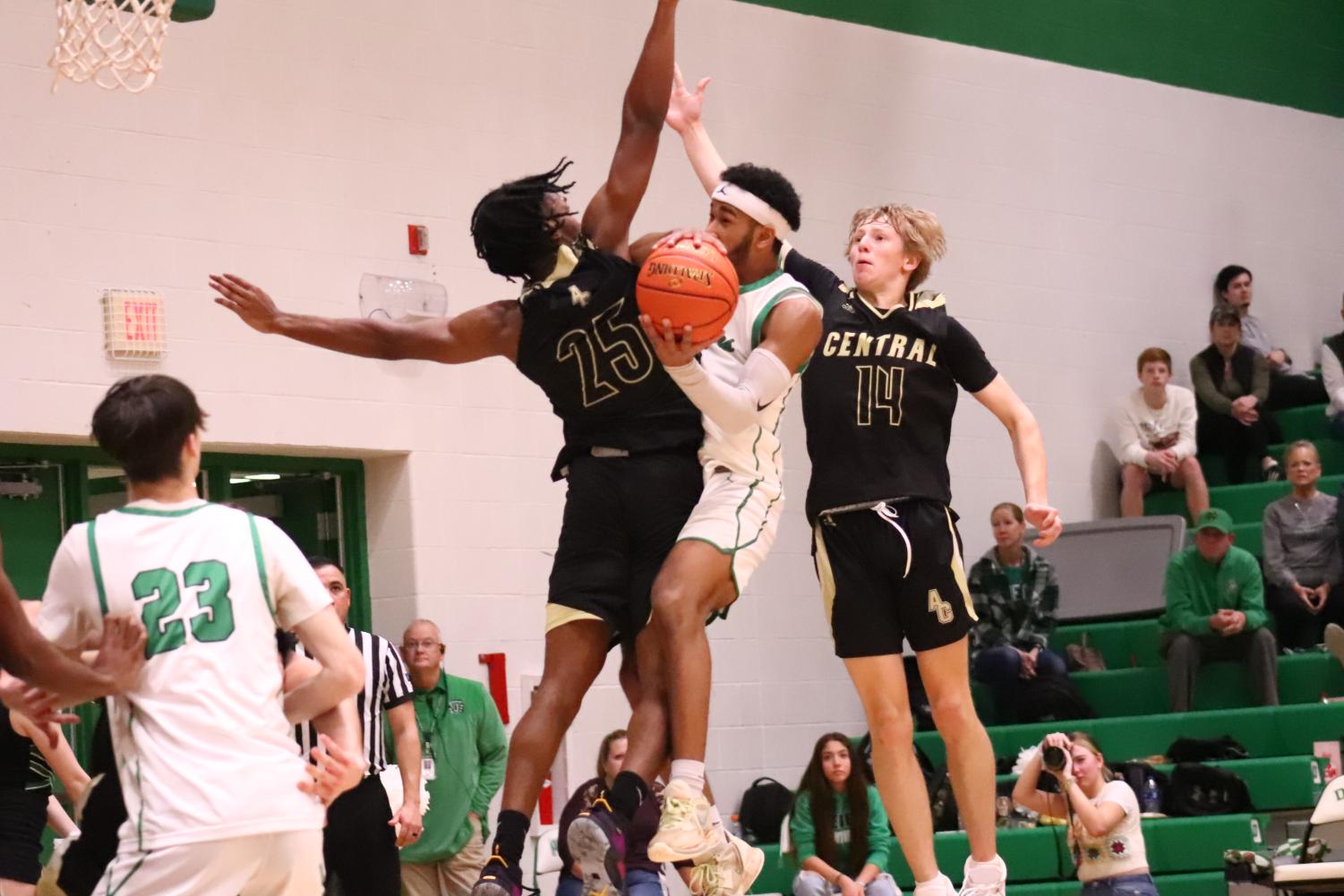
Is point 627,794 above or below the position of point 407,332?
below

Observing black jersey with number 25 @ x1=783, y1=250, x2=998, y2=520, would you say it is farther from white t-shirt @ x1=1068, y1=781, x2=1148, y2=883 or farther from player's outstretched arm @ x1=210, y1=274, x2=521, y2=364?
white t-shirt @ x1=1068, y1=781, x2=1148, y2=883

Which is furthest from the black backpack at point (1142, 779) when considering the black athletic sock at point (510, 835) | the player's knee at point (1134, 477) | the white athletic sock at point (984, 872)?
the black athletic sock at point (510, 835)

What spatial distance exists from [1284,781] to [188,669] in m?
8.31

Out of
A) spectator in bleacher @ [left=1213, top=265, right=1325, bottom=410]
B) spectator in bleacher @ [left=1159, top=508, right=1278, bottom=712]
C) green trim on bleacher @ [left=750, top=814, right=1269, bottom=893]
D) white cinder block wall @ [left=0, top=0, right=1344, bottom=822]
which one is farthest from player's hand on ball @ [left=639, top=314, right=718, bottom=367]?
spectator in bleacher @ [left=1213, top=265, right=1325, bottom=410]

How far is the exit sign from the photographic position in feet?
32.0

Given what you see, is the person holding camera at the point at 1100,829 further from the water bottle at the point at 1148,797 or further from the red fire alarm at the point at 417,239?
the red fire alarm at the point at 417,239

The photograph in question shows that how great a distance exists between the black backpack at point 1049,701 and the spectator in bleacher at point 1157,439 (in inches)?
89.0

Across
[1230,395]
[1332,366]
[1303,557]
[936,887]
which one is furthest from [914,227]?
[1332,366]

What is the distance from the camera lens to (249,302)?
5.31 m

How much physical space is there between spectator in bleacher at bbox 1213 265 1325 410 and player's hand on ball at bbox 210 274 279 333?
36.0 ft

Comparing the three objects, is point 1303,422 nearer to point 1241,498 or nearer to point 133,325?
point 1241,498

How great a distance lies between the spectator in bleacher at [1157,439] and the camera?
45.9 ft

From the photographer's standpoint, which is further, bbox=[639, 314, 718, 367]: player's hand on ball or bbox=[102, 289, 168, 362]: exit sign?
bbox=[102, 289, 168, 362]: exit sign

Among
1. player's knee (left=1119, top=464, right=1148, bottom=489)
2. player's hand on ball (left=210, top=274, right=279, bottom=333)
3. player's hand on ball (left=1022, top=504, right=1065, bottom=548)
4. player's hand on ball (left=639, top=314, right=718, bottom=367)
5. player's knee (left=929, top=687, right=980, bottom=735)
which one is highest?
player's hand on ball (left=210, top=274, right=279, bottom=333)
